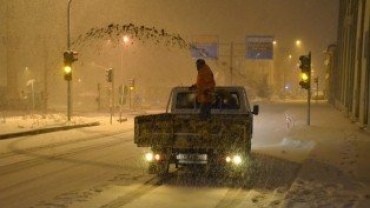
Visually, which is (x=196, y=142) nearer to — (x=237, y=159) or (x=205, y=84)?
(x=237, y=159)

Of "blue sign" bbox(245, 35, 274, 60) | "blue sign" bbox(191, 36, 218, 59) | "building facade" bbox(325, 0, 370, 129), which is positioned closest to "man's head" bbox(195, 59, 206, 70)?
"building facade" bbox(325, 0, 370, 129)

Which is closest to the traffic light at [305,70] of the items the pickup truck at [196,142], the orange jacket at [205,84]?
the orange jacket at [205,84]

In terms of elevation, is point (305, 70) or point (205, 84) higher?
point (305, 70)

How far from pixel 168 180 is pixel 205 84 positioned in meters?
2.41

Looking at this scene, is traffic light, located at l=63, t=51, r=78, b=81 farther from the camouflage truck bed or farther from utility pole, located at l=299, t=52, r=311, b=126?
the camouflage truck bed

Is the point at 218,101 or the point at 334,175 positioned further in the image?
the point at 218,101

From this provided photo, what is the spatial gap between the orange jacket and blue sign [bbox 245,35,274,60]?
3724 centimetres

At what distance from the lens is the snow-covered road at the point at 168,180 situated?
8734 millimetres

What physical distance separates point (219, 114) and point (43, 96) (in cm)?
4089

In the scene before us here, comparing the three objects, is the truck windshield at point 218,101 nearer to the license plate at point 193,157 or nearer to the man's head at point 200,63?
the man's head at point 200,63

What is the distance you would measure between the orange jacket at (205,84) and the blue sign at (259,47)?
122ft

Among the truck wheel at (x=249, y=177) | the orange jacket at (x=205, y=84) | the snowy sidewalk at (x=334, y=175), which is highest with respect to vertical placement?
the orange jacket at (x=205, y=84)

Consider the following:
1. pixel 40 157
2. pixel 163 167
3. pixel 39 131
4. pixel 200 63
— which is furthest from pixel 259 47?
pixel 163 167

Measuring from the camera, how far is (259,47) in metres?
49.1
